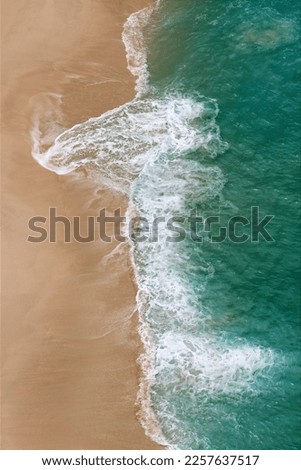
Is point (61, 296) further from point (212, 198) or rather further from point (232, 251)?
point (212, 198)

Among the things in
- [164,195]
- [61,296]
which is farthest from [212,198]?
[61,296]

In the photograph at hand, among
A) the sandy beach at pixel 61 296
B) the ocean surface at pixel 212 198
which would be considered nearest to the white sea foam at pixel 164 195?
the ocean surface at pixel 212 198

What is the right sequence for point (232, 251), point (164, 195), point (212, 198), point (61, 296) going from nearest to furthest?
point (61, 296) < point (232, 251) < point (212, 198) < point (164, 195)

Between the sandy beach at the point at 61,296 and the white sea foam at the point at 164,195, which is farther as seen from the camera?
the white sea foam at the point at 164,195

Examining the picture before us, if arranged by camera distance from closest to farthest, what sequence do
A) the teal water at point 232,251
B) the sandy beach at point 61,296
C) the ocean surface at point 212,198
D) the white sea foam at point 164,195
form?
1. the sandy beach at point 61,296
2. the teal water at point 232,251
3. the ocean surface at point 212,198
4. the white sea foam at point 164,195

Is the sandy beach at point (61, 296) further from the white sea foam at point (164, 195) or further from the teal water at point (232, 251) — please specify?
the teal water at point (232, 251)

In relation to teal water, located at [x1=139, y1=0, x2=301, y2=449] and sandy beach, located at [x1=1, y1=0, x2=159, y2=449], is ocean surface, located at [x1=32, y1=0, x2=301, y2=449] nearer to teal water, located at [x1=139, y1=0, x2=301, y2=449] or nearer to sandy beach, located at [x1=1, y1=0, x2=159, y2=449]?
teal water, located at [x1=139, y1=0, x2=301, y2=449]
